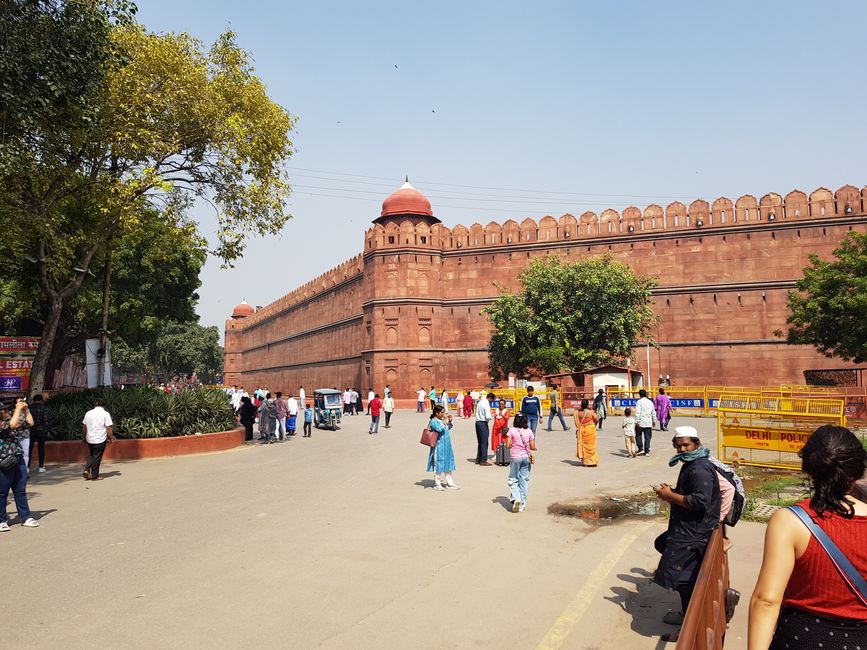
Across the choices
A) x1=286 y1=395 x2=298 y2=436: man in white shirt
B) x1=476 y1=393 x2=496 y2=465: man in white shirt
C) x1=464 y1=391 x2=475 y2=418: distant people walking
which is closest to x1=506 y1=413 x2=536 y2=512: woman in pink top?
x1=476 y1=393 x2=496 y2=465: man in white shirt

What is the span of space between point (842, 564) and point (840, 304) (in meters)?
24.6

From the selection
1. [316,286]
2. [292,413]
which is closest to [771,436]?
[292,413]

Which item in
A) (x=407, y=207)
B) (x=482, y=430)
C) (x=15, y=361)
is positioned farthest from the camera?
(x=407, y=207)

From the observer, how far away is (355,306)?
42.1m

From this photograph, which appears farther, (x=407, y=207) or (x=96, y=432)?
(x=407, y=207)

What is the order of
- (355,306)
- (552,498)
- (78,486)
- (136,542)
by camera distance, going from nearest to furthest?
(136,542)
(552,498)
(78,486)
(355,306)

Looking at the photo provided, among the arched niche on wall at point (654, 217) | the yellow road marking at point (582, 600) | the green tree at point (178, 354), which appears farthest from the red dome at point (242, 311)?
the yellow road marking at point (582, 600)

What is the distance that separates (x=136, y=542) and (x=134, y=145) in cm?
954

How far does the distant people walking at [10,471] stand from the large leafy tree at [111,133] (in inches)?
214

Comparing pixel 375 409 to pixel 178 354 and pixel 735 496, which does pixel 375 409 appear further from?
pixel 178 354

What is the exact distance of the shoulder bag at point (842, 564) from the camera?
2.03m

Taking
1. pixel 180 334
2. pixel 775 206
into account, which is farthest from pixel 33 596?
pixel 180 334

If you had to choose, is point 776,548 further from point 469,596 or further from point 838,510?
point 469,596

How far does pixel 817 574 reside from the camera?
2.08 meters
